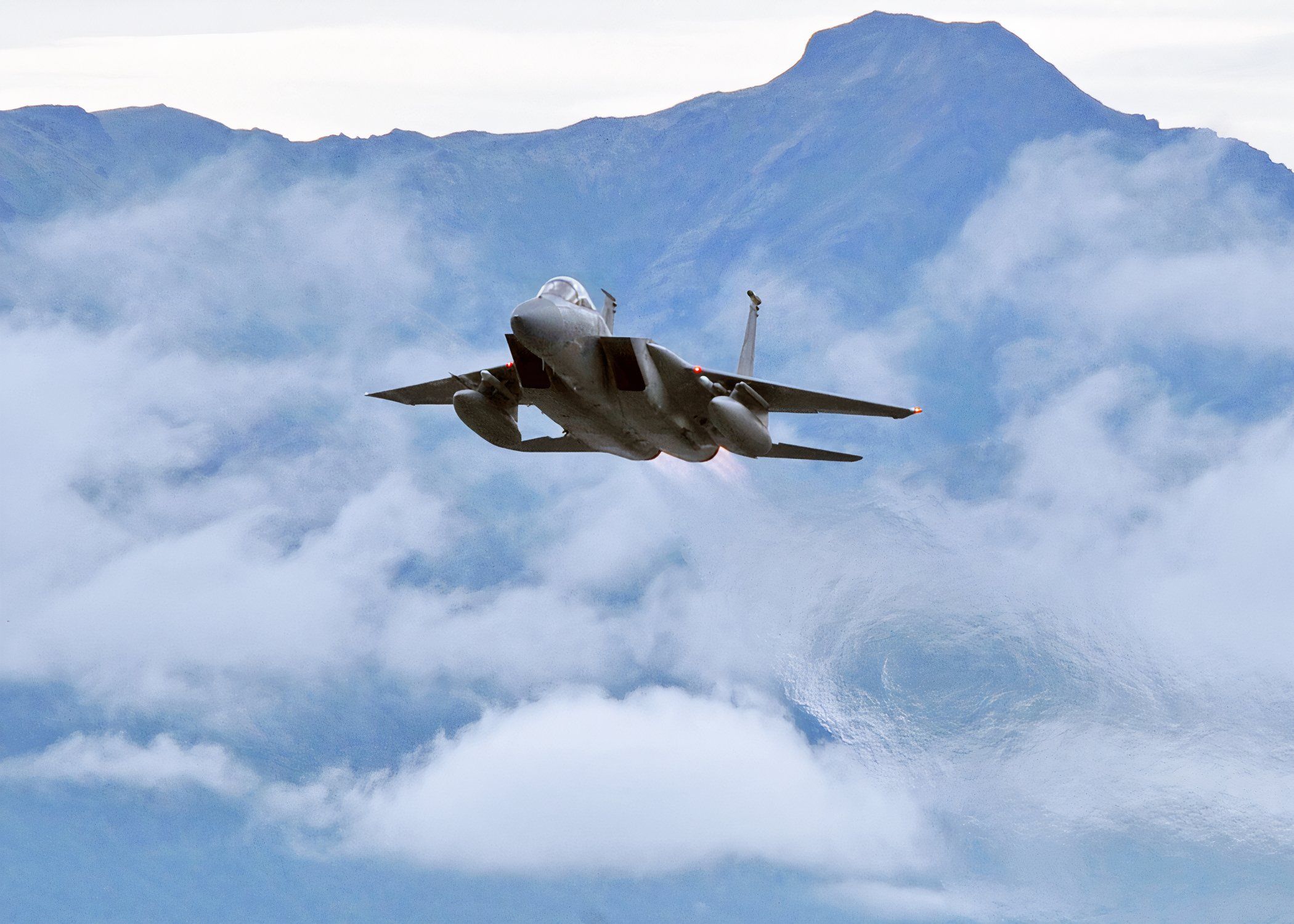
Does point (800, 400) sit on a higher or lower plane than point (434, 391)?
lower

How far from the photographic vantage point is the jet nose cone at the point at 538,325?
3753 cm

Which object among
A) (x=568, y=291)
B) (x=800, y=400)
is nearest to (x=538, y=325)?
(x=568, y=291)

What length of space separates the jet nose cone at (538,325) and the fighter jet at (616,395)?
0.03 metres

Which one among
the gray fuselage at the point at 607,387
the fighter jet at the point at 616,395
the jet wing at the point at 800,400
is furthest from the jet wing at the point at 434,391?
the jet wing at the point at 800,400

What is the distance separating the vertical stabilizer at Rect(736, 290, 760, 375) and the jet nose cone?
1203 centimetres

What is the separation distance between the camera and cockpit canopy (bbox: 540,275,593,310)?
129 feet

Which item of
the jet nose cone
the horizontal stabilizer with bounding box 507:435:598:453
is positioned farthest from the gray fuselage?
the horizontal stabilizer with bounding box 507:435:598:453

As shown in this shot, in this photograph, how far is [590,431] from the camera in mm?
43062

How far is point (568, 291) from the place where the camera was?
3981 cm

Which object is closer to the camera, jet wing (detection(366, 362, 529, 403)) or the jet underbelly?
the jet underbelly

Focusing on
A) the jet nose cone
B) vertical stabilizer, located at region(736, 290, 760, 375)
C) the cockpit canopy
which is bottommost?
the jet nose cone

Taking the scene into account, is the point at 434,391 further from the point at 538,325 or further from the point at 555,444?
the point at 538,325

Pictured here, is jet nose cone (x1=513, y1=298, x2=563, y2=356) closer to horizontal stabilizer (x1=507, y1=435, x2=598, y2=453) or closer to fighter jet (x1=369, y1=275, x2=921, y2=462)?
fighter jet (x1=369, y1=275, x2=921, y2=462)

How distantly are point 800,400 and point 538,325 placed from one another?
8774 millimetres
